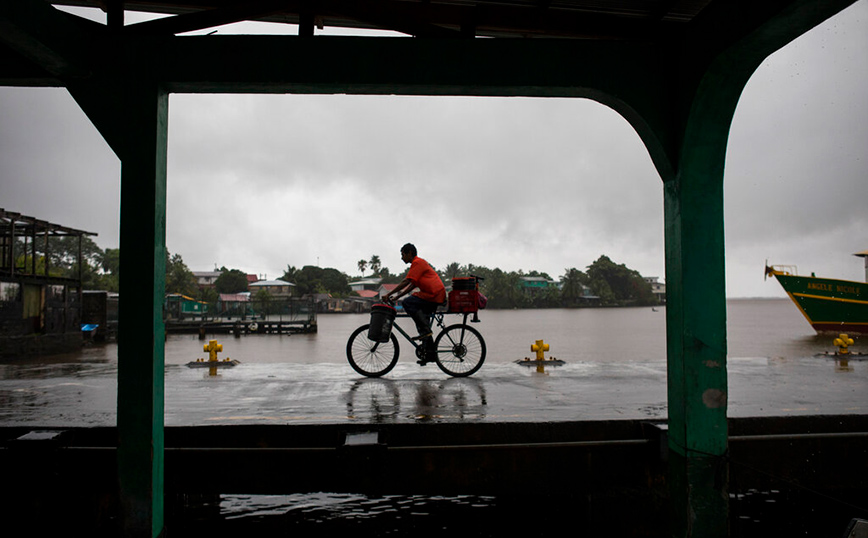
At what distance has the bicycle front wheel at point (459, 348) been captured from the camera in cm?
702

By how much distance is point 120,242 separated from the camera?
11.5 feet

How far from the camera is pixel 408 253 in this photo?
695 centimetres

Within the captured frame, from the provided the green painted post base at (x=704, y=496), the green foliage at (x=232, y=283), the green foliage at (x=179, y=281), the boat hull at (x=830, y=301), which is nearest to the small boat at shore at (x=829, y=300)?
the boat hull at (x=830, y=301)

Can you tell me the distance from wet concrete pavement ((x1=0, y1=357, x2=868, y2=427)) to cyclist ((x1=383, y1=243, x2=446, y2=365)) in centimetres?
54

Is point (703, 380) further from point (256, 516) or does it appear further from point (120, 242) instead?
point (256, 516)

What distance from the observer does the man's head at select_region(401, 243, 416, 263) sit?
6902mm

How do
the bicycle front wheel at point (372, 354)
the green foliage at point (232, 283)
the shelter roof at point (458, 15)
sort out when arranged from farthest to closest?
the green foliage at point (232, 283), the bicycle front wheel at point (372, 354), the shelter roof at point (458, 15)

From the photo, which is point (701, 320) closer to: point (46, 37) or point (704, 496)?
point (704, 496)

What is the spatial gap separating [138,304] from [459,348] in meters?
4.24

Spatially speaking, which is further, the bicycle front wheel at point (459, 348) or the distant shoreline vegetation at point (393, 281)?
the distant shoreline vegetation at point (393, 281)

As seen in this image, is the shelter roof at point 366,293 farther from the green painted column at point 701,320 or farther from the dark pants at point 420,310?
the green painted column at point 701,320

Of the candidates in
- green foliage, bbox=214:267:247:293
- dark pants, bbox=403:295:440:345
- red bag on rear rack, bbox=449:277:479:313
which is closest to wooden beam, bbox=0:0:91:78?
dark pants, bbox=403:295:440:345

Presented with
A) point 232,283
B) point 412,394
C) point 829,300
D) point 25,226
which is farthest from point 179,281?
point 412,394

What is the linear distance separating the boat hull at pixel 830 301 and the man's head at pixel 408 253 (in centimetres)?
3399
